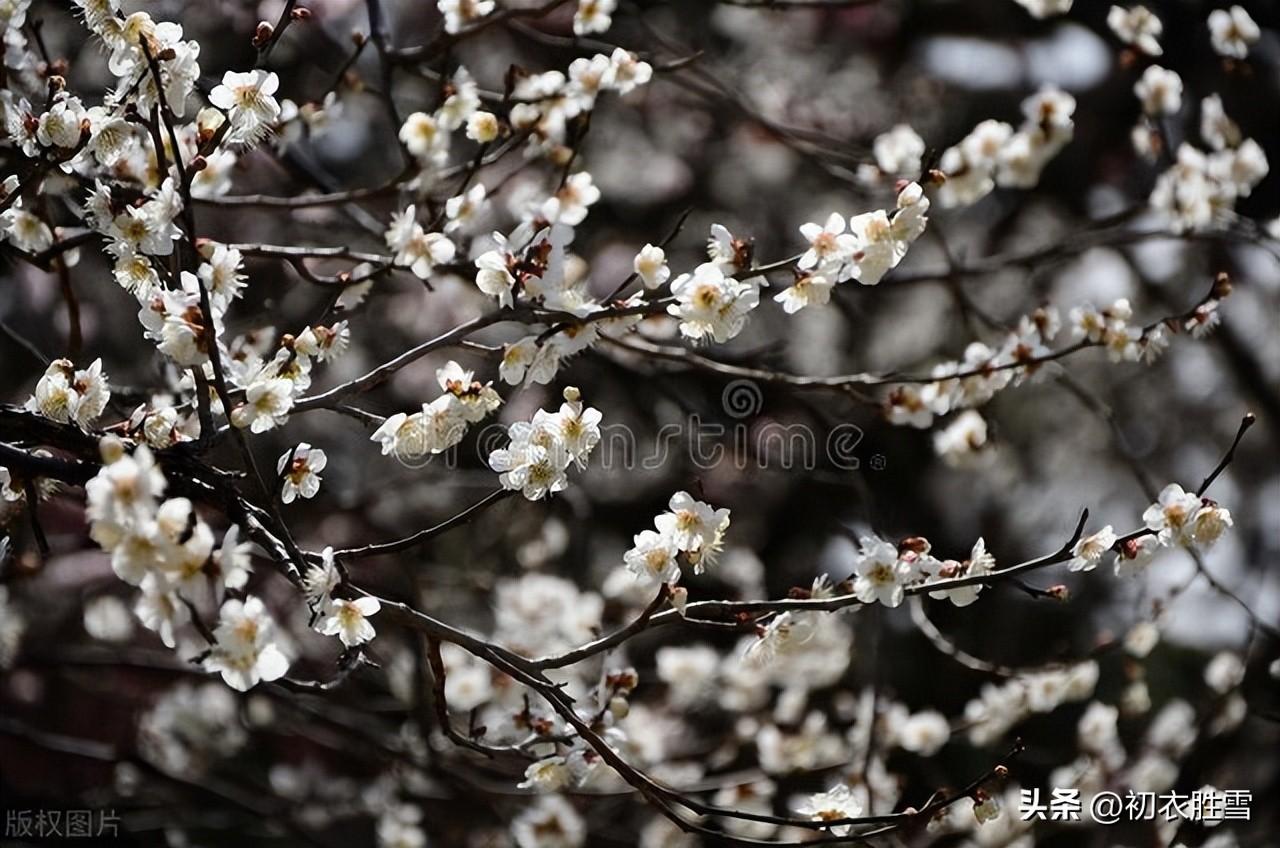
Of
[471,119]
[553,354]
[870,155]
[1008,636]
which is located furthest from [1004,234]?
A: [553,354]

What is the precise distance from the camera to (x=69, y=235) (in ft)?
5.57

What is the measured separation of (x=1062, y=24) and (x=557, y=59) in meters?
1.53

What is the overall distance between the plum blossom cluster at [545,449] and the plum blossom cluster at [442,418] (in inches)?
2.1

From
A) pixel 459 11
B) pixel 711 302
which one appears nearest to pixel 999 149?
pixel 459 11

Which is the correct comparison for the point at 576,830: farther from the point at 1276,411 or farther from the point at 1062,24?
the point at 1062,24

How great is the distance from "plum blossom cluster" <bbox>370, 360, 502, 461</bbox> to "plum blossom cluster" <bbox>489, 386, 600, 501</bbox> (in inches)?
2.1

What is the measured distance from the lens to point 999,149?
248cm

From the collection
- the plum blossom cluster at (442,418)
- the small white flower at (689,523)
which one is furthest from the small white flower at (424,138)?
the small white flower at (689,523)

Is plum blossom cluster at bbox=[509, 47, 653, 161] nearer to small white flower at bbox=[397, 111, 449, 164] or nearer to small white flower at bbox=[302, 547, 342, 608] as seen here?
small white flower at bbox=[397, 111, 449, 164]

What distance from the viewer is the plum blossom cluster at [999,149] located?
244 centimetres

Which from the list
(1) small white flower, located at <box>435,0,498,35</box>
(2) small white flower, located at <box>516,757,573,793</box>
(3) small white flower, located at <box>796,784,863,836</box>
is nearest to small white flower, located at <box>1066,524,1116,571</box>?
(3) small white flower, located at <box>796,784,863,836</box>

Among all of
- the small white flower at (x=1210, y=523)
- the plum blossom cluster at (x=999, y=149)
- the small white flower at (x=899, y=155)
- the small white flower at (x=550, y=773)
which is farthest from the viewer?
the small white flower at (x=899, y=155)

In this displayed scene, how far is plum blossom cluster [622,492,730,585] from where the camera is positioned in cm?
133

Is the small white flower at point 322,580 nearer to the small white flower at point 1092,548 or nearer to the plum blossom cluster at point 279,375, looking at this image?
the plum blossom cluster at point 279,375
